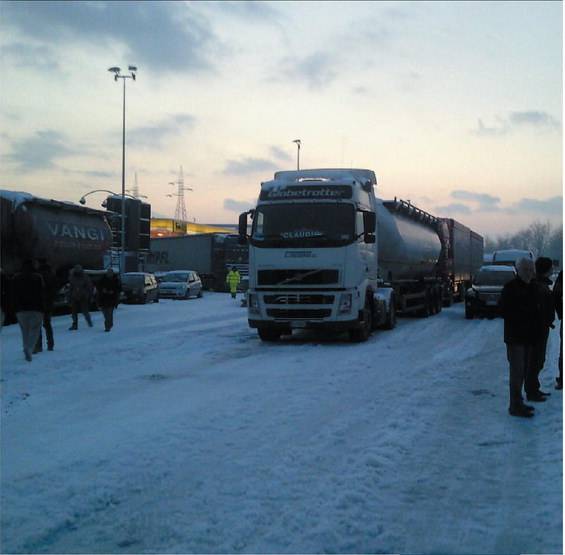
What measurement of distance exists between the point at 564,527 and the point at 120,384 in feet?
22.7

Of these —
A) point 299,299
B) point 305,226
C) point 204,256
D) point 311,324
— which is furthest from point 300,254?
point 204,256

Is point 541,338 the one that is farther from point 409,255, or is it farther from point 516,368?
point 409,255

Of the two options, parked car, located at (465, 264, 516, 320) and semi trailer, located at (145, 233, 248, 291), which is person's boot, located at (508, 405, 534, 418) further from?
semi trailer, located at (145, 233, 248, 291)

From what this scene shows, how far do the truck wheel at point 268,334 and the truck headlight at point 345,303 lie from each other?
1.89 m

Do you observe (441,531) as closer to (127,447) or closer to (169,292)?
(127,447)

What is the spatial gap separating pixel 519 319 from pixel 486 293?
16135 mm

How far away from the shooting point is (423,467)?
5859 millimetres

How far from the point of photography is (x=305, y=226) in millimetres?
14883

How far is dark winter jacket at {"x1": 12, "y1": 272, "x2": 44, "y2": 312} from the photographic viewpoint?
12195mm

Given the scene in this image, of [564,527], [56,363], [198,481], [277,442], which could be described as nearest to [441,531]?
[564,527]

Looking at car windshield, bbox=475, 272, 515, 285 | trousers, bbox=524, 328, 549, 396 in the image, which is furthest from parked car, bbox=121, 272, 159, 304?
trousers, bbox=524, 328, 549, 396

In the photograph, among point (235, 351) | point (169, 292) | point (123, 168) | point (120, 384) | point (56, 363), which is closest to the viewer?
point (120, 384)

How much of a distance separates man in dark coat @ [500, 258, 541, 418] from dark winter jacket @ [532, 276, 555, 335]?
6.7 inches

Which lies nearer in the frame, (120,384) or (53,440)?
(53,440)
